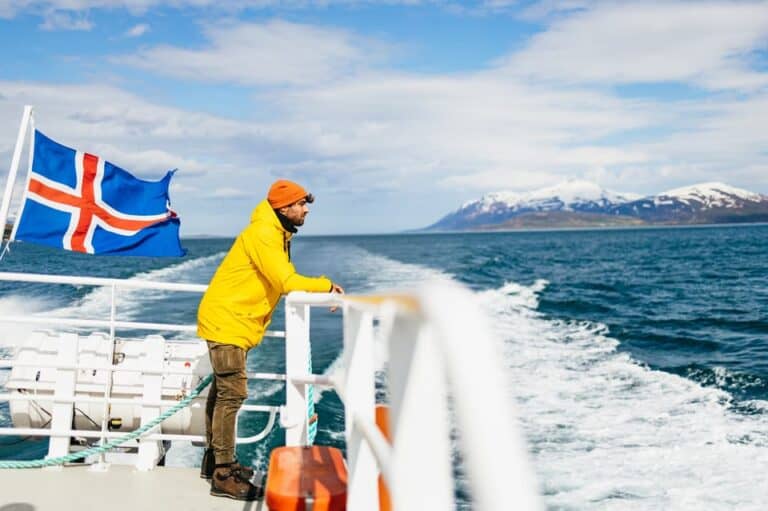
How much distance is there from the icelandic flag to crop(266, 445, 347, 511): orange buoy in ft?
8.88

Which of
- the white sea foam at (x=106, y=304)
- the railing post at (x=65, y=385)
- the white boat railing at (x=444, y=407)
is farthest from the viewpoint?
the white sea foam at (x=106, y=304)

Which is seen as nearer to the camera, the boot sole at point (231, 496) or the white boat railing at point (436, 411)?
the white boat railing at point (436, 411)

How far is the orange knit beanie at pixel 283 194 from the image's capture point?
390 centimetres

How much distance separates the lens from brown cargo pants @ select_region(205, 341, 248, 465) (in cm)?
395

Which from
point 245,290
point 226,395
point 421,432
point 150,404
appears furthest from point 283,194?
point 421,432

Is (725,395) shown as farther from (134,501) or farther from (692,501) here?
(134,501)

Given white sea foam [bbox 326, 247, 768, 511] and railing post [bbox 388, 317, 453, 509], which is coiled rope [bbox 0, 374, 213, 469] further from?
railing post [bbox 388, 317, 453, 509]

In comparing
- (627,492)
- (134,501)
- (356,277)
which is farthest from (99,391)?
(356,277)

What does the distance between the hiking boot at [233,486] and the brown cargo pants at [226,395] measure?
6cm

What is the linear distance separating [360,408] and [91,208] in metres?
3.86

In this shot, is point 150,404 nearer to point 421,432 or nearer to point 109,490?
point 109,490

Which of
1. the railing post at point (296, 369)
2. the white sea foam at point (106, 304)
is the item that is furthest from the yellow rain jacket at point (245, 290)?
the white sea foam at point (106, 304)

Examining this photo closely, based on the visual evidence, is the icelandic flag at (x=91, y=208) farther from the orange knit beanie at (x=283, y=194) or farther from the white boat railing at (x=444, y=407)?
the white boat railing at (x=444, y=407)

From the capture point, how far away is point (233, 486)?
13.2 ft
